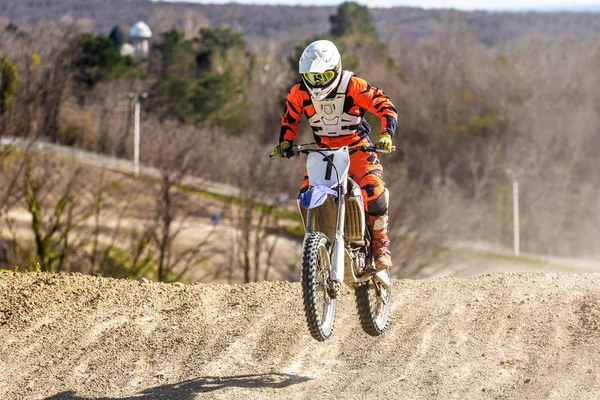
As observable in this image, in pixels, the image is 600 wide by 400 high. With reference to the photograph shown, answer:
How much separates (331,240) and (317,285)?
0.57m

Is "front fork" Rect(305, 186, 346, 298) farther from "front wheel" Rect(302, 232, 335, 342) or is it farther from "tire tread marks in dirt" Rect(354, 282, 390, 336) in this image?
"tire tread marks in dirt" Rect(354, 282, 390, 336)

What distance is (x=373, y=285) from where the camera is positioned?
9.66 m

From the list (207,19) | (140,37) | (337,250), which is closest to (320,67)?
(337,250)

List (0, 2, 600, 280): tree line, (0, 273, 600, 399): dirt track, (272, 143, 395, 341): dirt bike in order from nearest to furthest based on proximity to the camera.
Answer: (272, 143, 395, 341): dirt bike < (0, 273, 600, 399): dirt track < (0, 2, 600, 280): tree line

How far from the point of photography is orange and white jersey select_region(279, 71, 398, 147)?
891 centimetres

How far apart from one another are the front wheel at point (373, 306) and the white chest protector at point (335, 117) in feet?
5.58

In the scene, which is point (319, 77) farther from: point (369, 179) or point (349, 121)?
point (369, 179)

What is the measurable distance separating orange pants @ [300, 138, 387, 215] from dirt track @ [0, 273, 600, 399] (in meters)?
1.65

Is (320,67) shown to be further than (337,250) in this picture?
Yes

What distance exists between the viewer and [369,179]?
9.08 metres

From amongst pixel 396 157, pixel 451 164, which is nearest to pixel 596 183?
pixel 451 164

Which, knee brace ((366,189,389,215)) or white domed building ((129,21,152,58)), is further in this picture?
white domed building ((129,21,152,58))

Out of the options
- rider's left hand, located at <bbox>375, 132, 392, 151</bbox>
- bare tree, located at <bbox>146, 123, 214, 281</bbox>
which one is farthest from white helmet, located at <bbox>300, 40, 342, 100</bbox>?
bare tree, located at <bbox>146, 123, 214, 281</bbox>

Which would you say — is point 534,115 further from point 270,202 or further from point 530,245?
point 270,202
